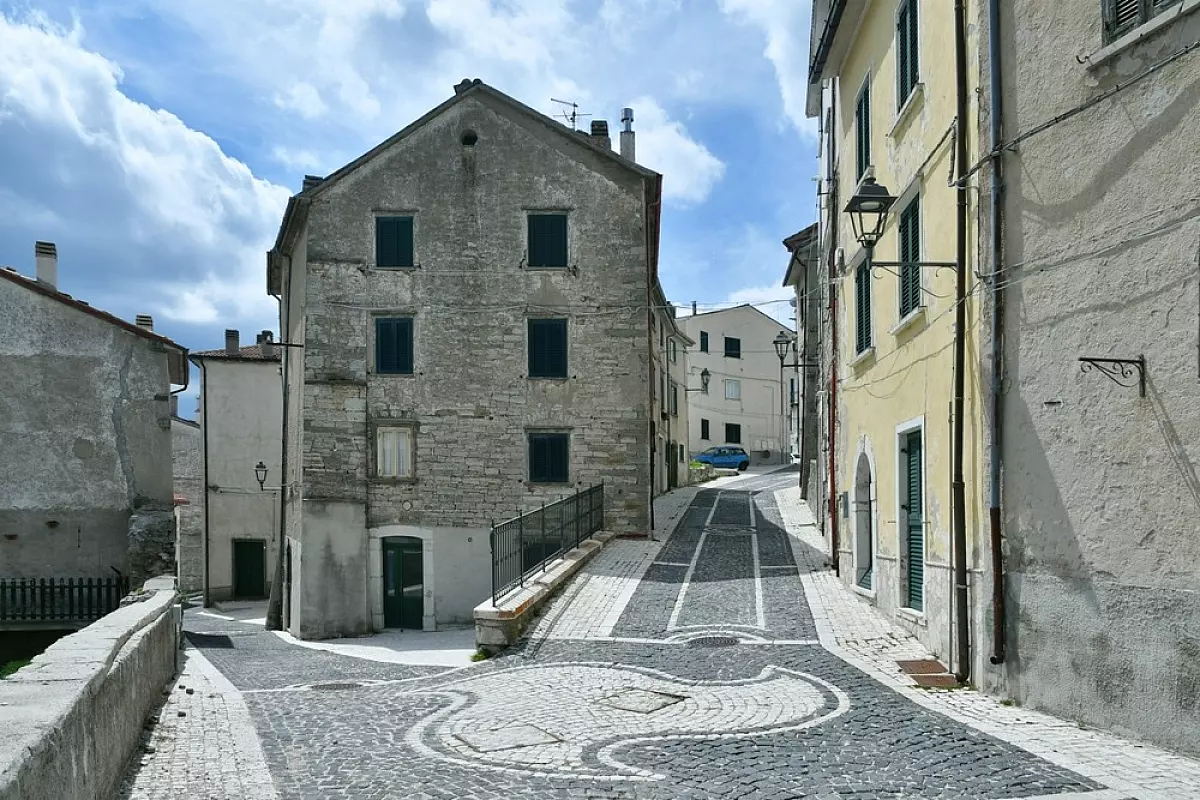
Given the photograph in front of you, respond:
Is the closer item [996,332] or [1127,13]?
[1127,13]

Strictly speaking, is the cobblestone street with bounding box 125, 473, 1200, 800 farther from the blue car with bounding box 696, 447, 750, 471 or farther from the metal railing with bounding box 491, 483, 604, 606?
the blue car with bounding box 696, 447, 750, 471

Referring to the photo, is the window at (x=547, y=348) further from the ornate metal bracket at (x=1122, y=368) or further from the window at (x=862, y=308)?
the ornate metal bracket at (x=1122, y=368)

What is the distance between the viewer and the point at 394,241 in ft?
76.2

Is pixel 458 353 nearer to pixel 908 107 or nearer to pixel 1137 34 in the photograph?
pixel 908 107

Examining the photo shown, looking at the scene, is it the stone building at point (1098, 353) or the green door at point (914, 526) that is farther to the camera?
the green door at point (914, 526)

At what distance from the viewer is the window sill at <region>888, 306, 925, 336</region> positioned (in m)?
10.9

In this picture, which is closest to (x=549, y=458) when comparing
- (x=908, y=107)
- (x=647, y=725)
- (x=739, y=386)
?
(x=908, y=107)

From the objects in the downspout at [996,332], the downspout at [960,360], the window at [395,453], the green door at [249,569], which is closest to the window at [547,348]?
the window at [395,453]

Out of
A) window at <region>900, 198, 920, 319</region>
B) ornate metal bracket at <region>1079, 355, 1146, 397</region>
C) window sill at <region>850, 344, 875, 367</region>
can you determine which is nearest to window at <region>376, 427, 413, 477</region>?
window sill at <region>850, 344, 875, 367</region>

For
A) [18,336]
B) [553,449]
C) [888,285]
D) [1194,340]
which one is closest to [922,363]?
[888,285]

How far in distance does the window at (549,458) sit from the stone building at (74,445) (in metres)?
8.00

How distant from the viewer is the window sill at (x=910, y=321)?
427 inches

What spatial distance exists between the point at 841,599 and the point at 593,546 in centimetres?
587

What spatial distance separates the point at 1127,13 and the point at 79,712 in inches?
343
